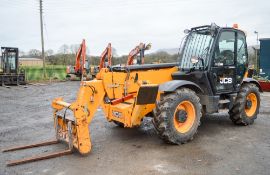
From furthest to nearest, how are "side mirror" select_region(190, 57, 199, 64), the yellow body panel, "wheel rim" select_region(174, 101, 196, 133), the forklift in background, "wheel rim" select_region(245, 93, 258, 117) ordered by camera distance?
the forklift in background → "wheel rim" select_region(245, 93, 258, 117) → "side mirror" select_region(190, 57, 199, 64) → "wheel rim" select_region(174, 101, 196, 133) → the yellow body panel

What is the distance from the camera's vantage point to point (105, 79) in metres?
6.56

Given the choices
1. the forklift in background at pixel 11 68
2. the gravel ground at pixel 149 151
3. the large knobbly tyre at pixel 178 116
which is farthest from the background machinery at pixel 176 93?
the forklift in background at pixel 11 68

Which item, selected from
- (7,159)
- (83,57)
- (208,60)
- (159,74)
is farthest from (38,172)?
(83,57)

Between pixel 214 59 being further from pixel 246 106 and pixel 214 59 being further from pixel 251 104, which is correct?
pixel 251 104

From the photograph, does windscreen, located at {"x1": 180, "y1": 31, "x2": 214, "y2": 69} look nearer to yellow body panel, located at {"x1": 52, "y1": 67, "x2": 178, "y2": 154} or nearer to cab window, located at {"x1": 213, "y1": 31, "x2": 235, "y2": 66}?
cab window, located at {"x1": 213, "y1": 31, "x2": 235, "y2": 66}

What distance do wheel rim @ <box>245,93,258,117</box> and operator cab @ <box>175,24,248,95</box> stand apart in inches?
23.6

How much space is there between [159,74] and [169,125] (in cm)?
148

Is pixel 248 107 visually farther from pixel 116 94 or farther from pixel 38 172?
pixel 38 172

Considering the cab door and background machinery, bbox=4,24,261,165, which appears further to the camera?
the cab door

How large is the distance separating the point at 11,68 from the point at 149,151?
23087mm

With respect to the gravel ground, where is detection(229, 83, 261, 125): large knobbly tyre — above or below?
above

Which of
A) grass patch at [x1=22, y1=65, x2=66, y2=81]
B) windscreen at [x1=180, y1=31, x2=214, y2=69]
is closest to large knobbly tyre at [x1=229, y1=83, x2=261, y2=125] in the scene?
windscreen at [x1=180, y1=31, x2=214, y2=69]

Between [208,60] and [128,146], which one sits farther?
[208,60]

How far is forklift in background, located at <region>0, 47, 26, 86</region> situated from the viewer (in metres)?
25.5
